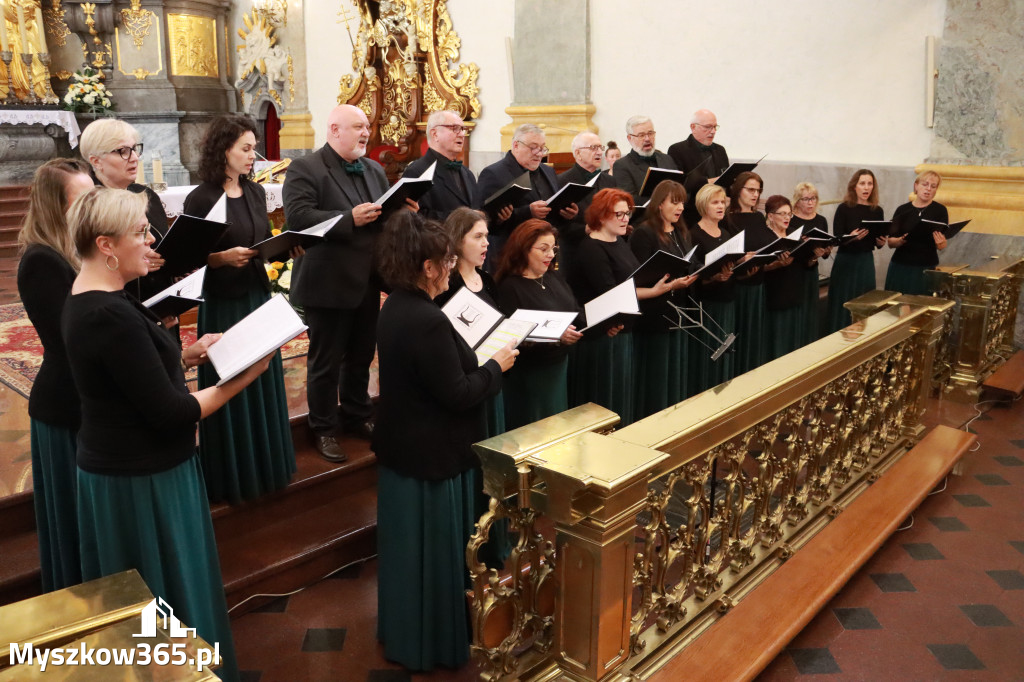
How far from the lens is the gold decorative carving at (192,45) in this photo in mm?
13227

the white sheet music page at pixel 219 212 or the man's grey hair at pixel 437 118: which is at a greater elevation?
the man's grey hair at pixel 437 118

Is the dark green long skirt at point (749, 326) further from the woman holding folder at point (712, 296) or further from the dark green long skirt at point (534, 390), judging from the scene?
the dark green long skirt at point (534, 390)

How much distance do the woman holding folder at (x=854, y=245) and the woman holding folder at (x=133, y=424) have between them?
5.11 meters

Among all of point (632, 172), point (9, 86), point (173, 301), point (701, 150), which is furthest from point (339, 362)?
point (9, 86)

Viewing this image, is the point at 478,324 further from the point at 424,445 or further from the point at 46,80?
the point at 46,80

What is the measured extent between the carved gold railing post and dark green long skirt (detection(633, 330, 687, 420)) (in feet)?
8.41

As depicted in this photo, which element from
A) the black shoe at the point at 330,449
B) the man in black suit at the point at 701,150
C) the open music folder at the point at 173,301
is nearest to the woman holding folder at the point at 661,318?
the man in black suit at the point at 701,150

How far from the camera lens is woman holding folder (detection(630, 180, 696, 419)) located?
4.77 meters

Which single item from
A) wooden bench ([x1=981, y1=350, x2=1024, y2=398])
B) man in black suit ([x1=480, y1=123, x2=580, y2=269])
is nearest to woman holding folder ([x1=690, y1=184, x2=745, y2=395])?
man in black suit ([x1=480, y1=123, x2=580, y2=269])

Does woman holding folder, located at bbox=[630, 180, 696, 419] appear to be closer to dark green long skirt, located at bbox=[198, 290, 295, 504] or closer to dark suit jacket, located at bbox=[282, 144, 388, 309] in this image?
dark suit jacket, located at bbox=[282, 144, 388, 309]

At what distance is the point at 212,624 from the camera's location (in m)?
2.61

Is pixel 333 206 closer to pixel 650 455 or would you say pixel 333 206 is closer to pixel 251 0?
pixel 650 455

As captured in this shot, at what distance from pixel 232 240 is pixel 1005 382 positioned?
17.4 feet

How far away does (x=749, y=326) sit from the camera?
18.9ft
